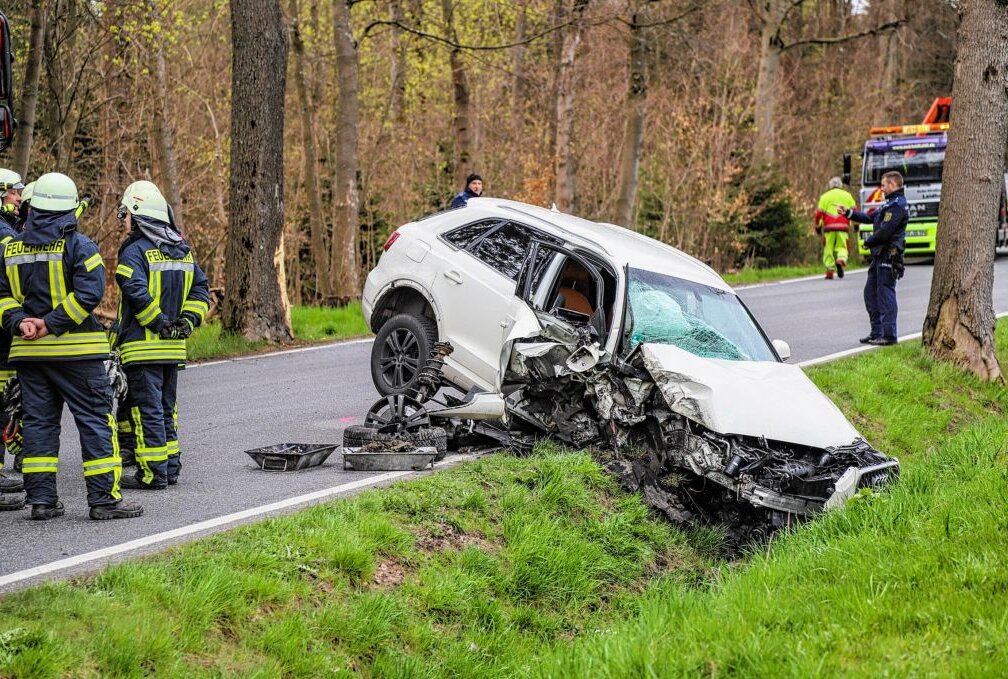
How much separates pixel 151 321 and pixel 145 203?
78 centimetres

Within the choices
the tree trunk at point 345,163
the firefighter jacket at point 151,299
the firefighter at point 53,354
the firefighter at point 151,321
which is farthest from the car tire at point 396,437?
the tree trunk at point 345,163

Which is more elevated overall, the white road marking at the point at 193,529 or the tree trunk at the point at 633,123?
the tree trunk at the point at 633,123

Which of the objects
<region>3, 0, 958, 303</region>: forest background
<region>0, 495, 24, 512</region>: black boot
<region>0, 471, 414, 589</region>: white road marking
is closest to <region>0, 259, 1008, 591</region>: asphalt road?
<region>0, 471, 414, 589</region>: white road marking

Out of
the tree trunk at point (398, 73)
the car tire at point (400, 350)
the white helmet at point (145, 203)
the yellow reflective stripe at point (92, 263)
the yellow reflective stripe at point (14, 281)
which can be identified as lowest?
the car tire at point (400, 350)

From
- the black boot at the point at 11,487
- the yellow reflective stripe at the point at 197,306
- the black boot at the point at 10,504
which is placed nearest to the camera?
the black boot at the point at 10,504

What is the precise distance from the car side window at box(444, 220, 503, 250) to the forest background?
5.87m

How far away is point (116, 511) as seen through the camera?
22.6 feet

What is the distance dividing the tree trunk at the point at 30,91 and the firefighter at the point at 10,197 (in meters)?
8.08

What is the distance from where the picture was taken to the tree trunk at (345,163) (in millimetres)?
20875

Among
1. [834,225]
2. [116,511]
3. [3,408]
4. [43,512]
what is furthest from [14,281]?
[834,225]

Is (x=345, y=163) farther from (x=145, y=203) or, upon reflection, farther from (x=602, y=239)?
(x=145, y=203)

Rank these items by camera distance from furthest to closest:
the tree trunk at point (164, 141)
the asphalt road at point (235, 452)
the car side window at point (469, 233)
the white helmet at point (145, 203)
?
1. the tree trunk at point (164, 141)
2. the car side window at point (469, 233)
3. the white helmet at point (145, 203)
4. the asphalt road at point (235, 452)

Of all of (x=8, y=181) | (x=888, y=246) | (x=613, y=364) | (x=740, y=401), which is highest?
(x=8, y=181)

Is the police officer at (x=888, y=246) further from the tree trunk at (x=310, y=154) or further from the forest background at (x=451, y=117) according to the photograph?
the tree trunk at (x=310, y=154)
